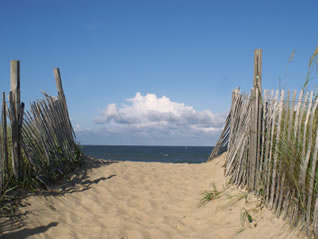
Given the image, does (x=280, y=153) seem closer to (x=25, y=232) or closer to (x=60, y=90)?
(x=25, y=232)

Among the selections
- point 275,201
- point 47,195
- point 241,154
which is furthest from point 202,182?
point 47,195

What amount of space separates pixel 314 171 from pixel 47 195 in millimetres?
3899

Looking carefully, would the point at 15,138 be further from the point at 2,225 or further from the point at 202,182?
the point at 202,182

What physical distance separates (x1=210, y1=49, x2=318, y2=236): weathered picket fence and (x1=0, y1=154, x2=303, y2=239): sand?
0.23 metres

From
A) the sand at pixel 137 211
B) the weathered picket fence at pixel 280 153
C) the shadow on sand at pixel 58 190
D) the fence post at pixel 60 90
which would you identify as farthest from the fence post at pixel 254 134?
the fence post at pixel 60 90

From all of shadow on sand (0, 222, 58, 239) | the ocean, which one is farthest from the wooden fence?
the ocean

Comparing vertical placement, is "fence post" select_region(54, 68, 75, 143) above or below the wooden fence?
above

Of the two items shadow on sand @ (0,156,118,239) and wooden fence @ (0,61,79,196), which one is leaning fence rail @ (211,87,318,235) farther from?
wooden fence @ (0,61,79,196)

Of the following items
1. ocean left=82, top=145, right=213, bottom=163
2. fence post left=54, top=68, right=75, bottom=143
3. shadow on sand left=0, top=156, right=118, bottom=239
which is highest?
fence post left=54, top=68, right=75, bottom=143

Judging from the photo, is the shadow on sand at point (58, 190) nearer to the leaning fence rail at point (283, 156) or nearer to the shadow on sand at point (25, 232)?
the shadow on sand at point (25, 232)

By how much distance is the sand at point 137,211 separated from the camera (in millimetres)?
3551

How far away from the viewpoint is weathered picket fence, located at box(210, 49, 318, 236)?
2.88m

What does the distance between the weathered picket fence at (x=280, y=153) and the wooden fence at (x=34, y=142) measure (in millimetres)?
3323

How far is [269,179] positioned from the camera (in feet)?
12.0
